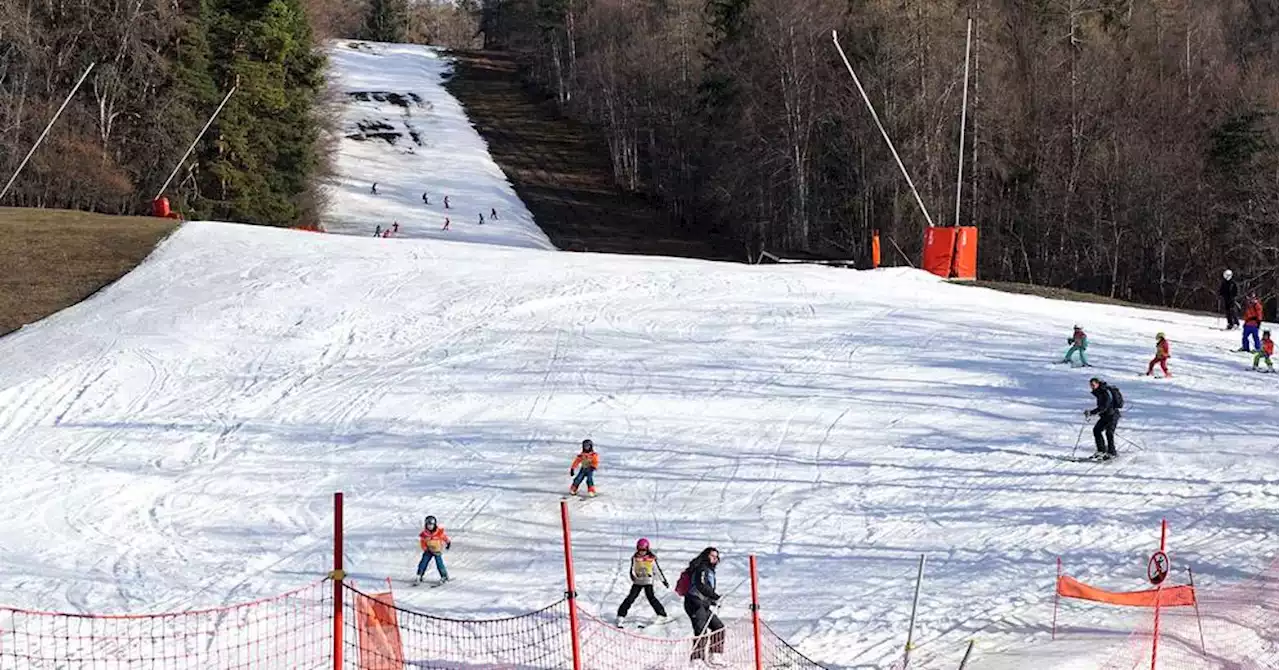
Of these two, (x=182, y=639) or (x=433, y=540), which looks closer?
(x=182, y=639)

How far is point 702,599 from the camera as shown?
11852 mm

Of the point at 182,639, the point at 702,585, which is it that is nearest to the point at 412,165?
the point at 182,639

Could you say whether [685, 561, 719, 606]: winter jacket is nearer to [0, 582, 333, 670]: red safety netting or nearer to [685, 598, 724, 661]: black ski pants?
[685, 598, 724, 661]: black ski pants

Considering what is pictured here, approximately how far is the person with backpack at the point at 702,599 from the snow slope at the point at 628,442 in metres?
1.14

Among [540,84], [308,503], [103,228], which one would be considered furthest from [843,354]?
[540,84]

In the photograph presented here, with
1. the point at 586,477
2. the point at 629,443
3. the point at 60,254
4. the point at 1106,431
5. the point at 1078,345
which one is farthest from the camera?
the point at 60,254

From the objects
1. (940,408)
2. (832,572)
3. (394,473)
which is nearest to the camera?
(832,572)

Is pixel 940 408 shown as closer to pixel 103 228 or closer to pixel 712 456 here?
pixel 712 456

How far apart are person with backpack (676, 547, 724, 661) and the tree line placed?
3534cm

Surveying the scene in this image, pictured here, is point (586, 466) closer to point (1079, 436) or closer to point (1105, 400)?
point (1105, 400)

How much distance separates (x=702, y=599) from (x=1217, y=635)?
5.12m

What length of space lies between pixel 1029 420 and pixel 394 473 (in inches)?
414

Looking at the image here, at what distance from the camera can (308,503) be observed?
57.9ft

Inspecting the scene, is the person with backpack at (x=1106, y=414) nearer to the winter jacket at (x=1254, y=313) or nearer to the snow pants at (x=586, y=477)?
the snow pants at (x=586, y=477)
